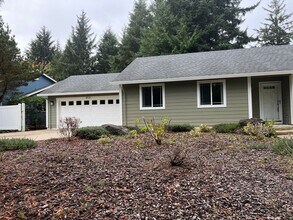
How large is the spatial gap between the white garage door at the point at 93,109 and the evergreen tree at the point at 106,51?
1759 centimetres

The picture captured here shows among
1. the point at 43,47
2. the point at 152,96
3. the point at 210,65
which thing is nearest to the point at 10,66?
the point at 152,96

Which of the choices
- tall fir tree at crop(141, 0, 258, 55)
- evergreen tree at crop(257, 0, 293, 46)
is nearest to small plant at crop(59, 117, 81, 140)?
tall fir tree at crop(141, 0, 258, 55)

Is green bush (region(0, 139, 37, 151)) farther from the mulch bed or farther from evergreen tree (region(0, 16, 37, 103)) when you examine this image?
evergreen tree (region(0, 16, 37, 103))

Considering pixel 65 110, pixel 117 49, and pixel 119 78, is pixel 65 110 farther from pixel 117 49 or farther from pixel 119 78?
pixel 117 49

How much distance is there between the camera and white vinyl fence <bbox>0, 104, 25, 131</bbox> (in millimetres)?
16594

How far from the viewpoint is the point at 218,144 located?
23.4ft

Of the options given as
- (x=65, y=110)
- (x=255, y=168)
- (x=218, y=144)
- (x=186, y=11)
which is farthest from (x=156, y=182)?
(x=186, y=11)

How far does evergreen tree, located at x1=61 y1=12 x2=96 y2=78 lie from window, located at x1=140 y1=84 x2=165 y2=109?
2168 cm

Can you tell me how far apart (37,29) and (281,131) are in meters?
40.1

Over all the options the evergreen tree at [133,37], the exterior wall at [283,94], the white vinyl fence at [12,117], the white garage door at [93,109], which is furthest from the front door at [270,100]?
the evergreen tree at [133,37]

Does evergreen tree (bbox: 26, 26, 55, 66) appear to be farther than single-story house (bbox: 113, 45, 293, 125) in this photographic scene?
Yes

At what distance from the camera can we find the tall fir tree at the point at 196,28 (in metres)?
24.6

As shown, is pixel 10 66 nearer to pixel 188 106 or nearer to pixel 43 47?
pixel 188 106

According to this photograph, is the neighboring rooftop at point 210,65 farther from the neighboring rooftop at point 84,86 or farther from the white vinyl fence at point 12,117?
the white vinyl fence at point 12,117
